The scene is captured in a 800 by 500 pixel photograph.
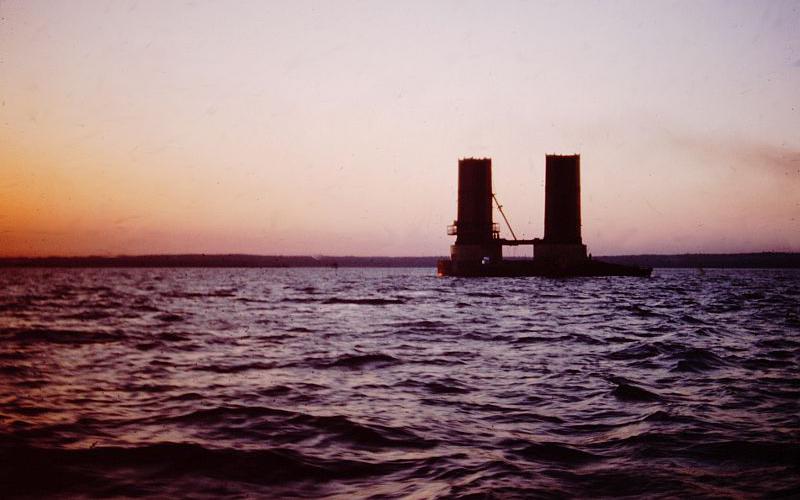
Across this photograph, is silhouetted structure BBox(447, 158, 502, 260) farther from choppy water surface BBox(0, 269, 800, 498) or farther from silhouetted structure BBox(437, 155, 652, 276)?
choppy water surface BBox(0, 269, 800, 498)

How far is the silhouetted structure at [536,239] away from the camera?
64.4 m

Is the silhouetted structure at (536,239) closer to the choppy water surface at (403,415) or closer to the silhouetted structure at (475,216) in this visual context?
the silhouetted structure at (475,216)

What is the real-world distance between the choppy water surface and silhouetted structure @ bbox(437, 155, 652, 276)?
48957 mm

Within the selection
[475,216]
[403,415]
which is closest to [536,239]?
[475,216]

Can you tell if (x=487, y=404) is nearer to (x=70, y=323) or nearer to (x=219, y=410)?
(x=219, y=410)

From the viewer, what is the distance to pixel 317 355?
43.0ft

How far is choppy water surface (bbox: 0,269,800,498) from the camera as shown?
5.43 m

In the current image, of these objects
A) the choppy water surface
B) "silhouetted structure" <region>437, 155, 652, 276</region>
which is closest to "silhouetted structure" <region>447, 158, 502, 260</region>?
"silhouetted structure" <region>437, 155, 652, 276</region>

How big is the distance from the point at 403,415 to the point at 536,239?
62.7m

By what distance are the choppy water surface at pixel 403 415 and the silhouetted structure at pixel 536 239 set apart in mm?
48957

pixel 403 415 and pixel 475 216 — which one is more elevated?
pixel 475 216

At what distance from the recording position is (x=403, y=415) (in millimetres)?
7754

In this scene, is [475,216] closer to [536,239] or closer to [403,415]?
[536,239]

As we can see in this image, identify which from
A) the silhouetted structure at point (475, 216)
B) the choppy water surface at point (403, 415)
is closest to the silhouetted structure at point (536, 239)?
the silhouetted structure at point (475, 216)
